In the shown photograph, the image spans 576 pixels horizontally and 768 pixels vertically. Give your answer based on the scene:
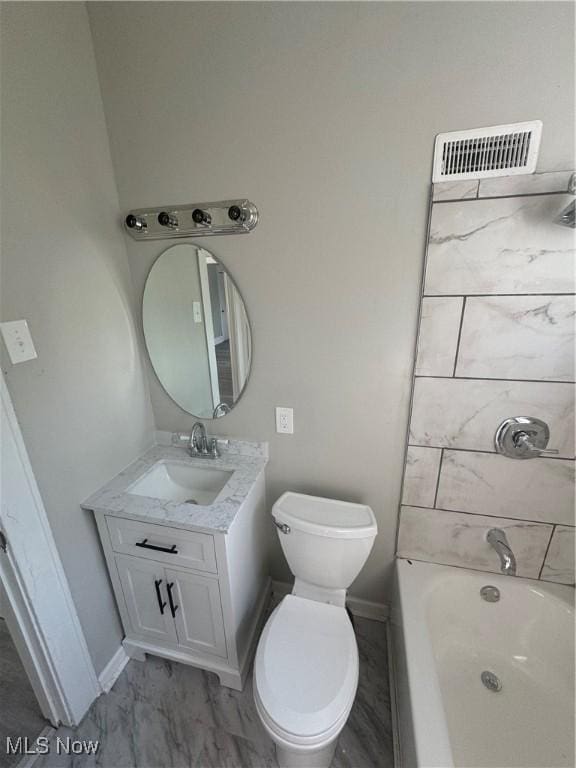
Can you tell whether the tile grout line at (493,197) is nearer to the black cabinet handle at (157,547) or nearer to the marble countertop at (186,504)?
the marble countertop at (186,504)

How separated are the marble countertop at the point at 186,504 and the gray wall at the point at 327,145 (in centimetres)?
19

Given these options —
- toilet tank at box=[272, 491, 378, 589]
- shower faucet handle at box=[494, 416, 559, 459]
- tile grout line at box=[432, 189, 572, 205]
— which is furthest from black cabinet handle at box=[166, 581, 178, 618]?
tile grout line at box=[432, 189, 572, 205]

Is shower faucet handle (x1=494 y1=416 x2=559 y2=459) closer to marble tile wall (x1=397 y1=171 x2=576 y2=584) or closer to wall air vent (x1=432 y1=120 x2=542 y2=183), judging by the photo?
marble tile wall (x1=397 y1=171 x2=576 y2=584)

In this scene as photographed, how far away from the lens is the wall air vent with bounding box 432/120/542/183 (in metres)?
0.93

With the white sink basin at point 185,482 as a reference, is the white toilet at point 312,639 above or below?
below

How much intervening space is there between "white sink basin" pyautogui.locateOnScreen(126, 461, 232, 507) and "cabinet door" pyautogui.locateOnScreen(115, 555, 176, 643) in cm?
28

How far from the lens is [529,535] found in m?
1.23

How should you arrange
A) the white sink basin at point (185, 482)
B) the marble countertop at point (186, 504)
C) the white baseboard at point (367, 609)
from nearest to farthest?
the marble countertop at point (186, 504) < the white sink basin at point (185, 482) < the white baseboard at point (367, 609)

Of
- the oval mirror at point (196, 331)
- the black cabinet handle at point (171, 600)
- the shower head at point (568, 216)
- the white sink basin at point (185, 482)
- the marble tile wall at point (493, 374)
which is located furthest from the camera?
the white sink basin at point (185, 482)

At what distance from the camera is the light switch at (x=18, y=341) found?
2.96ft

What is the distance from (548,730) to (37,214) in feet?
7.86

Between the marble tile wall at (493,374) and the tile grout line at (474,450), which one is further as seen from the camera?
the tile grout line at (474,450)

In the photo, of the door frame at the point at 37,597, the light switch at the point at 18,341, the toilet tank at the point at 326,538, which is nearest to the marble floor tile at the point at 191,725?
the door frame at the point at 37,597

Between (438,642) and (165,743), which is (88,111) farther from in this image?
(438,642)
